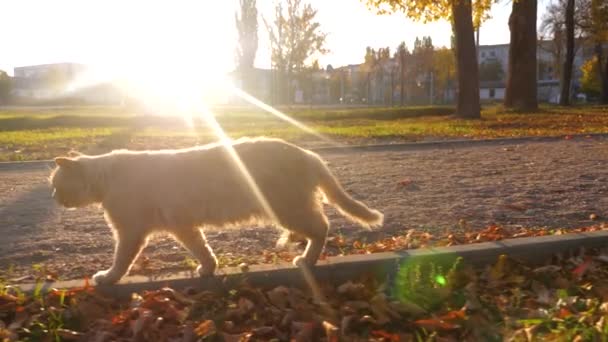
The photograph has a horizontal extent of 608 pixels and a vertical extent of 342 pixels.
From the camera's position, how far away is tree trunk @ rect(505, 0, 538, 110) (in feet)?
78.5

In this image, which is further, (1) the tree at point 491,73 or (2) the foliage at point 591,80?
(1) the tree at point 491,73

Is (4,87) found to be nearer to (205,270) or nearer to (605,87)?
(605,87)

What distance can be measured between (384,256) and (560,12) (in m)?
49.0

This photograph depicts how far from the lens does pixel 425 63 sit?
62.1 metres

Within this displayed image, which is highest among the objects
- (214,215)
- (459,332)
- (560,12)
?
(560,12)

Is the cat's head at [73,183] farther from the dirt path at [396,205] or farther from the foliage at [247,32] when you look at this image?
the foliage at [247,32]

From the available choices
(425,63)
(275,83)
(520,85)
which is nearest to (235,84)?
(275,83)

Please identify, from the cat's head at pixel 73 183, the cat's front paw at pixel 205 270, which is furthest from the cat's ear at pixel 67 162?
the cat's front paw at pixel 205 270

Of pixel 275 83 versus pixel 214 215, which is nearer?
pixel 214 215

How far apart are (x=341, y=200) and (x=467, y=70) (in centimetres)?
1891

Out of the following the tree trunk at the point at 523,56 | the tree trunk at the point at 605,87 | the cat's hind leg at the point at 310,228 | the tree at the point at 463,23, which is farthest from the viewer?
the tree trunk at the point at 605,87

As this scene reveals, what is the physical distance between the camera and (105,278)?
4.01 metres

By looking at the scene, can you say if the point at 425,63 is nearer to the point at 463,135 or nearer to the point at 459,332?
the point at 463,135

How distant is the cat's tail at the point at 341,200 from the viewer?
442 centimetres
